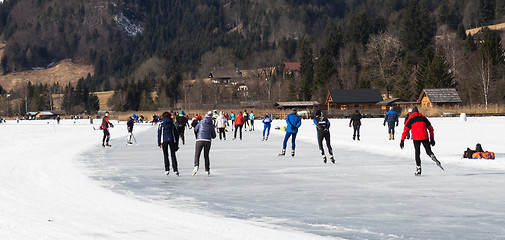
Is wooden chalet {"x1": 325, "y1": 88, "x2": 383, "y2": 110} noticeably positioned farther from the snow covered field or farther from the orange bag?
the snow covered field

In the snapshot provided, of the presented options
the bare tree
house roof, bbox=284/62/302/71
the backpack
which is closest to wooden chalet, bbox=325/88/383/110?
the bare tree

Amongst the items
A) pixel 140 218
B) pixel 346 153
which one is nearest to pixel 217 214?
pixel 140 218

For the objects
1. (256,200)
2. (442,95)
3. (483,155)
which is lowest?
(256,200)

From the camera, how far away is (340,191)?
32.3 feet

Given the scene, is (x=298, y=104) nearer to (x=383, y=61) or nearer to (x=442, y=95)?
(x=383, y=61)

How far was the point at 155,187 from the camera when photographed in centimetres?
1063

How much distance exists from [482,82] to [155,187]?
7254 cm

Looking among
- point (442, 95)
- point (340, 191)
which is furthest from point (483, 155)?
point (442, 95)

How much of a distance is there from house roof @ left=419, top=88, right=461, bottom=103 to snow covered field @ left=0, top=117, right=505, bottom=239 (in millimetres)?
60151

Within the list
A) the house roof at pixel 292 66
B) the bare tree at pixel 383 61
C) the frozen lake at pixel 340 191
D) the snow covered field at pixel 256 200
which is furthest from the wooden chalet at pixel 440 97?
the house roof at pixel 292 66

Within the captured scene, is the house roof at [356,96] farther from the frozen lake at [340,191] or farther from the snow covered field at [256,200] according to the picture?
the snow covered field at [256,200]

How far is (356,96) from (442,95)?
1736 centimetres

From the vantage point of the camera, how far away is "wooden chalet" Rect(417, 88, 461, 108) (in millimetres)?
72688

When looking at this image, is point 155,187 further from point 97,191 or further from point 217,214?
point 217,214
